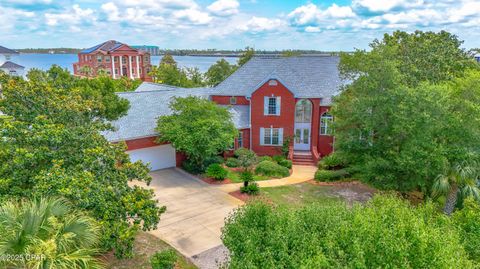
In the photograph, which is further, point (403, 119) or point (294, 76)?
point (294, 76)

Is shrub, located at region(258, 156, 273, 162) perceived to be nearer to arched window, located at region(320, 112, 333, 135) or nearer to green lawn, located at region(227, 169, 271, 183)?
green lawn, located at region(227, 169, 271, 183)

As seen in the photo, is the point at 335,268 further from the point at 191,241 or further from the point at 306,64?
the point at 306,64

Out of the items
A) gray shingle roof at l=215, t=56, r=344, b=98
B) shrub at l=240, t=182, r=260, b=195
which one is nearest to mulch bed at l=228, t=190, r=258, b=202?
shrub at l=240, t=182, r=260, b=195

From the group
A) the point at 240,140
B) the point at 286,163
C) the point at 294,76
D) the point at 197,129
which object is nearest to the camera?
the point at 197,129

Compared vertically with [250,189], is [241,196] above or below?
below

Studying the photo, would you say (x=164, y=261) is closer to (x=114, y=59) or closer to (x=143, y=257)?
(x=143, y=257)

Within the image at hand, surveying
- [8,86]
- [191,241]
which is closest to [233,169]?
[191,241]

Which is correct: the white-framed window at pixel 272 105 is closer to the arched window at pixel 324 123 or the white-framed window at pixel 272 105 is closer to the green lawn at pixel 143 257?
the arched window at pixel 324 123

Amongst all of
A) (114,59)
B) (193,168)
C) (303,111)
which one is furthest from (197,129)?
(114,59)
